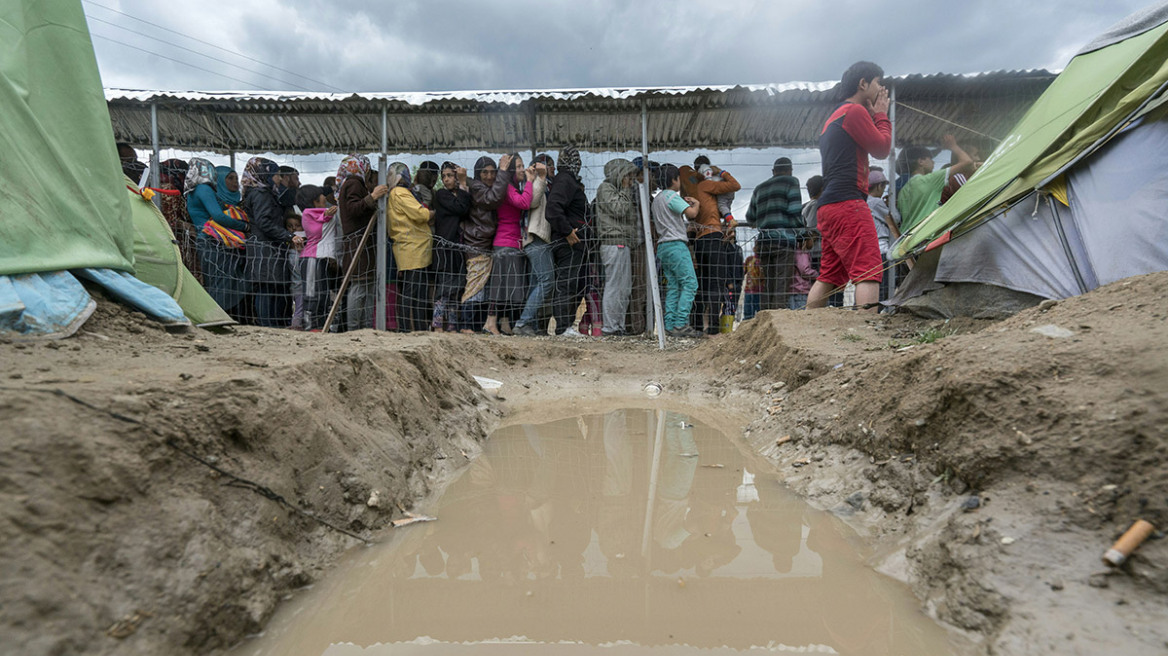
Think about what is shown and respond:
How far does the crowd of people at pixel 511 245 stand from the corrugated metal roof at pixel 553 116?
692 mm

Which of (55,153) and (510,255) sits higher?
(510,255)

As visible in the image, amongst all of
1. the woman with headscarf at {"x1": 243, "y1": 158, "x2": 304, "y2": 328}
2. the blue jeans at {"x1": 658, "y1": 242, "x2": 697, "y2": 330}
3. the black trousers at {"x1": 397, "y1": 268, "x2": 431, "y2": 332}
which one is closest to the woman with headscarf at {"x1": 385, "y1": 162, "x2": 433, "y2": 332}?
the black trousers at {"x1": 397, "y1": 268, "x2": 431, "y2": 332}

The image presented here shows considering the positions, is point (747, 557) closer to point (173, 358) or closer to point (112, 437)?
point (112, 437)

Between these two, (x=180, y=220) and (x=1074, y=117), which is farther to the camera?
(x=180, y=220)

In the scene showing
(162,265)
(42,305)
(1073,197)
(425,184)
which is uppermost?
(425,184)

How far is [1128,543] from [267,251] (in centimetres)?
705

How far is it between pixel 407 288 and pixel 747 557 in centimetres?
533

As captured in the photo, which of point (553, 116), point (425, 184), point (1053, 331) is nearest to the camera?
point (1053, 331)

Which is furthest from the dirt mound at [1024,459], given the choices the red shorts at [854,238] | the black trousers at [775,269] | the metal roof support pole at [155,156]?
the metal roof support pole at [155,156]

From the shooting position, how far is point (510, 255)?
6156 millimetres

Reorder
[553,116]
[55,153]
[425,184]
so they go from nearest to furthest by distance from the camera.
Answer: [55,153], [425,184], [553,116]

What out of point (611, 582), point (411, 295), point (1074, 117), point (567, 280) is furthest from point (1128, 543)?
point (411, 295)

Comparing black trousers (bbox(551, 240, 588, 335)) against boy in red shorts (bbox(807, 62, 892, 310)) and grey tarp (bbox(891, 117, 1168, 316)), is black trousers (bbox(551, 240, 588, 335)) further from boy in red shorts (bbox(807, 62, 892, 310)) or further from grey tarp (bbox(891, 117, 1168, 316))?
grey tarp (bbox(891, 117, 1168, 316))

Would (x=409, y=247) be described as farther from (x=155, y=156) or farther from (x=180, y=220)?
(x=155, y=156)
